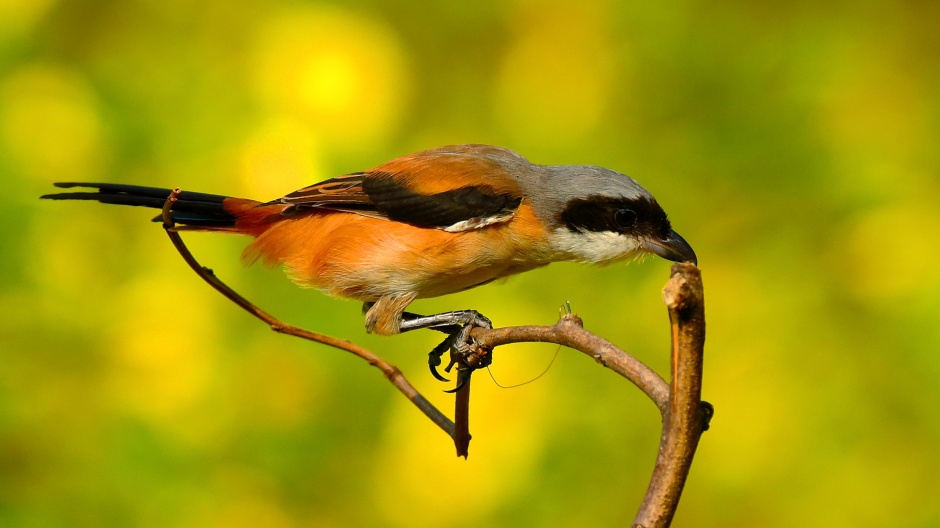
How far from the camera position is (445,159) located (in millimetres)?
3021

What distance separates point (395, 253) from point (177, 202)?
28.8 inches

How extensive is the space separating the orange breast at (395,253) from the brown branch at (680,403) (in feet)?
5.04

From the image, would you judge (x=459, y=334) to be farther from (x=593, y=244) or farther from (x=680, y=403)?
(x=680, y=403)

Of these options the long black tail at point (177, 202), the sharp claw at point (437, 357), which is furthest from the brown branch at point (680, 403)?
the long black tail at point (177, 202)

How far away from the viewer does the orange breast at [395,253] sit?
9.27 feet

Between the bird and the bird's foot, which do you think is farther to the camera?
the bird

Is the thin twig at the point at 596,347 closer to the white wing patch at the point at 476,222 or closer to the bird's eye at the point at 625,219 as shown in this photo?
the white wing patch at the point at 476,222

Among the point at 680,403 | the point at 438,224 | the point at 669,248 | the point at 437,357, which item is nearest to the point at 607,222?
the point at 669,248

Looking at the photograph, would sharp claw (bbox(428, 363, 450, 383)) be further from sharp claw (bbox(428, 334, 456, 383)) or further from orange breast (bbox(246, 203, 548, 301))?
orange breast (bbox(246, 203, 548, 301))

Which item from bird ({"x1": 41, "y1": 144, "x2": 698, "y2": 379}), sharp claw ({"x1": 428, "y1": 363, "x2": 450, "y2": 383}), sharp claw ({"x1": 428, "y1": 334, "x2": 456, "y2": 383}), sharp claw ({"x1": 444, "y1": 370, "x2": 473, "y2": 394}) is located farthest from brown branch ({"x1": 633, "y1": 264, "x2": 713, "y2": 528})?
sharp claw ({"x1": 428, "y1": 363, "x2": 450, "y2": 383})

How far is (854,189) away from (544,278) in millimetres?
1223

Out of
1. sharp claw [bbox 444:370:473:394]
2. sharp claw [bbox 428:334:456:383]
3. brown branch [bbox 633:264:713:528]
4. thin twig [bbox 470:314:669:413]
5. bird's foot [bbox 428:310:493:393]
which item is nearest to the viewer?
brown branch [bbox 633:264:713:528]

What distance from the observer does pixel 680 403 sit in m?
1.28

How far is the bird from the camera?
9.27 feet
